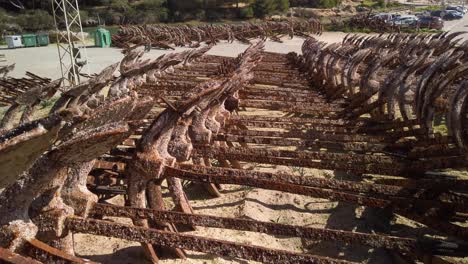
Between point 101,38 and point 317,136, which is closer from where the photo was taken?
point 317,136

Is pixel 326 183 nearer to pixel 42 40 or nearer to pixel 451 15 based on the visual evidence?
pixel 42 40

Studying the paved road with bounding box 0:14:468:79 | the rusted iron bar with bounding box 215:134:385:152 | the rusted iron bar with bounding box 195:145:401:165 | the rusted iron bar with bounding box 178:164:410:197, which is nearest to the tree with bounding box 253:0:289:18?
the paved road with bounding box 0:14:468:79

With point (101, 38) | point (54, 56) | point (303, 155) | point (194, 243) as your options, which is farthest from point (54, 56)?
point (194, 243)

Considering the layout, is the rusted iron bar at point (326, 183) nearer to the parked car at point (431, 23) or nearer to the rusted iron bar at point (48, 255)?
the rusted iron bar at point (48, 255)

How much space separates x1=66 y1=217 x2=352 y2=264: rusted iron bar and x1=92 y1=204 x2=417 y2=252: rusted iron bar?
17 cm

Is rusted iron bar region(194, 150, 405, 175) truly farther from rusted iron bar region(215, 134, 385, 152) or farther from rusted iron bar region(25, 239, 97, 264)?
rusted iron bar region(25, 239, 97, 264)

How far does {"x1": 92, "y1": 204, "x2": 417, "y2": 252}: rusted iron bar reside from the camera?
6.93ft

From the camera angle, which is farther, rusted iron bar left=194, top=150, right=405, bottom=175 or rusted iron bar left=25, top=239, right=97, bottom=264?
rusted iron bar left=194, top=150, right=405, bottom=175

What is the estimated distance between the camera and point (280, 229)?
7.09 feet

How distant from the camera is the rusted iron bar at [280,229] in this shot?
2.11 m

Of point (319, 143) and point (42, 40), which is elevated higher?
point (42, 40)

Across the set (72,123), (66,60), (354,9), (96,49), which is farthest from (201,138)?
(354,9)

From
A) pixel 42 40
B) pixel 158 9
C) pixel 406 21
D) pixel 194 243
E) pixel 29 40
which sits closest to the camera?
pixel 194 243

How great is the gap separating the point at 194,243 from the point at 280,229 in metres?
0.47
